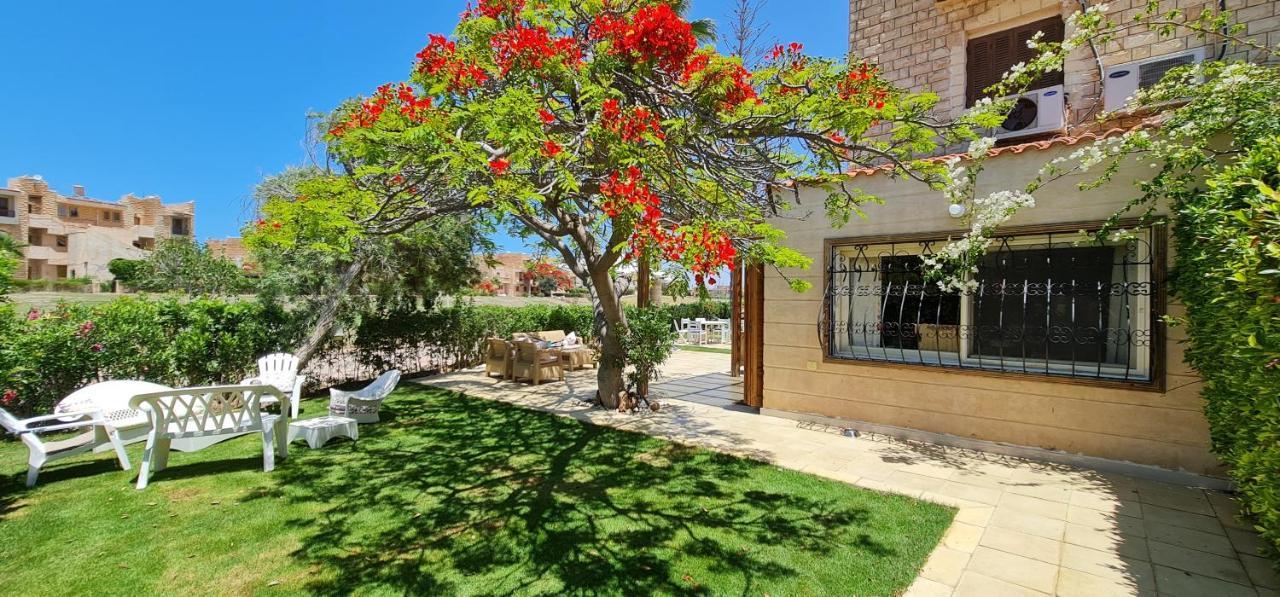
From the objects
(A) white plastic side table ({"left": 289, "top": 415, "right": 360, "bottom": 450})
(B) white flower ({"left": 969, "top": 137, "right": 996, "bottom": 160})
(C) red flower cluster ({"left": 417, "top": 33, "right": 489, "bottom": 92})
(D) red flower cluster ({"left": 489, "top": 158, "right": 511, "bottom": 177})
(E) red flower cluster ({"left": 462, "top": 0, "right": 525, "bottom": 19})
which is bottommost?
(A) white plastic side table ({"left": 289, "top": 415, "right": 360, "bottom": 450})

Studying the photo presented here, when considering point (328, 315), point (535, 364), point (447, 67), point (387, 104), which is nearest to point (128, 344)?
point (328, 315)

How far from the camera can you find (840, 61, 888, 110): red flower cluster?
4414 millimetres

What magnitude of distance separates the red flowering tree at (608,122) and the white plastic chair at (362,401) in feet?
8.31

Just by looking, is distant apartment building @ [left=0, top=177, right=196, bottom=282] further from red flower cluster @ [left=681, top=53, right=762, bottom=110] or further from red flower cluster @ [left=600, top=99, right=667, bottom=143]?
red flower cluster @ [left=681, top=53, right=762, bottom=110]

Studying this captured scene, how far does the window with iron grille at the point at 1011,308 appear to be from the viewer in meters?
5.22

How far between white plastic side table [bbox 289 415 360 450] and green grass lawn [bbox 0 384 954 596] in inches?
10.2

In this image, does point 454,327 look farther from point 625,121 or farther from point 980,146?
point 980,146

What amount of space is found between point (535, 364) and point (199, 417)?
19.3ft

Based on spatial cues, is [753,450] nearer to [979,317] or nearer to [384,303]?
[979,317]

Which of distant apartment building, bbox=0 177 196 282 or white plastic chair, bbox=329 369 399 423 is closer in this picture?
white plastic chair, bbox=329 369 399 423

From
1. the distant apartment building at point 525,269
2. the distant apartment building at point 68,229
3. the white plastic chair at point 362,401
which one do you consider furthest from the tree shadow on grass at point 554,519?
the distant apartment building at point 68,229

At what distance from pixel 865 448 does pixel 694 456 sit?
207cm

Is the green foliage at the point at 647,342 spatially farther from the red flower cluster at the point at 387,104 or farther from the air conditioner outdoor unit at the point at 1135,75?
the air conditioner outdoor unit at the point at 1135,75

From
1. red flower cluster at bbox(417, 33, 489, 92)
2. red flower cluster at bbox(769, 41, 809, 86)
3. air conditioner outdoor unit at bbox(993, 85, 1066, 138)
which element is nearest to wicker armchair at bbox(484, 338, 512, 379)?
red flower cluster at bbox(417, 33, 489, 92)
